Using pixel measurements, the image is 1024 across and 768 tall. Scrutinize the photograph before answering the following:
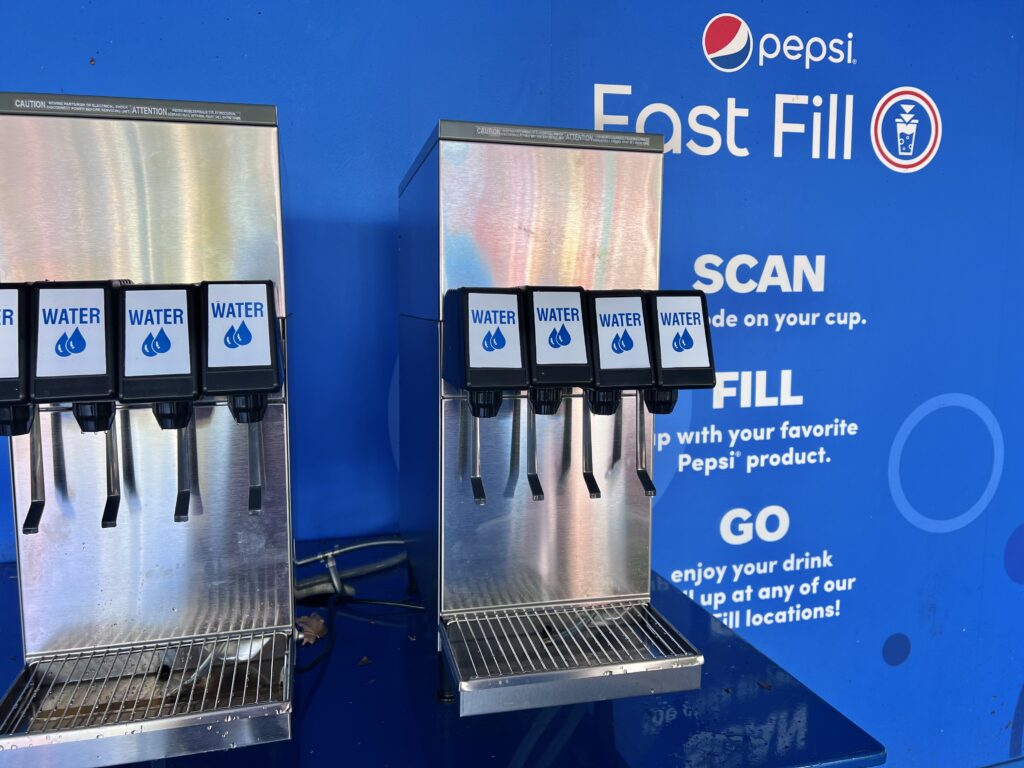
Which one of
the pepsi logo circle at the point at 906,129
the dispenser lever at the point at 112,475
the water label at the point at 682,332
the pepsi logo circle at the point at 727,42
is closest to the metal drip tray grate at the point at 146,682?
the dispenser lever at the point at 112,475

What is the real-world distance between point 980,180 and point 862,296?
15.4 inches

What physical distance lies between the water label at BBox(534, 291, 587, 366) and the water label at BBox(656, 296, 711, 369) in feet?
0.29


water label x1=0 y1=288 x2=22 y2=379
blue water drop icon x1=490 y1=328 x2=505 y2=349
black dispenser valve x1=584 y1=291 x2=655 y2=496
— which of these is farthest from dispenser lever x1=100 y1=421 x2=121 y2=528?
black dispenser valve x1=584 y1=291 x2=655 y2=496

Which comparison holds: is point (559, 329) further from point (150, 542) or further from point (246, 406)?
point (150, 542)

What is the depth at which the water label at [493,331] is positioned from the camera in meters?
0.74

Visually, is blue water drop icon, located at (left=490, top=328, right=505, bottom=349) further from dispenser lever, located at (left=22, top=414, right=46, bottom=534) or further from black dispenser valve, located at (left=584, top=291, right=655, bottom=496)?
dispenser lever, located at (left=22, top=414, right=46, bottom=534)

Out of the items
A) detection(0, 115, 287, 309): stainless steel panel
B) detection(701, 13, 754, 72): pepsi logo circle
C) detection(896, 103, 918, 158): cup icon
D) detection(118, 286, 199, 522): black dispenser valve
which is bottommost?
detection(118, 286, 199, 522): black dispenser valve

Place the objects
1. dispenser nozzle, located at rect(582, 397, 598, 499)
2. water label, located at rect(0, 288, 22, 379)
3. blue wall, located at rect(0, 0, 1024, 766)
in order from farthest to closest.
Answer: blue wall, located at rect(0, 0, 1024, 766) → dispenser nozzle, located at rect(582, 397, 598, 499) → water label, located at rect(0, 288, 22, 379)

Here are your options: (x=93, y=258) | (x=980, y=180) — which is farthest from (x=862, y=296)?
(x=93, y=258)

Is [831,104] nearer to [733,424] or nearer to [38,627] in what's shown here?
[733,424]

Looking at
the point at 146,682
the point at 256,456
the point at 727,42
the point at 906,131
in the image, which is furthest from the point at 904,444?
the point at 146,682

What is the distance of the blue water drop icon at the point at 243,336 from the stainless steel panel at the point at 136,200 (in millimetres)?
82

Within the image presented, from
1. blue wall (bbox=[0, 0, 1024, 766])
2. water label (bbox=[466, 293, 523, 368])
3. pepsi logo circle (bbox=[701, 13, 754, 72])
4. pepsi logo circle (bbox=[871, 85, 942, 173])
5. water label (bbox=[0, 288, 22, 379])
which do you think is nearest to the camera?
water label (bbox=[0, 288, 22, 379])

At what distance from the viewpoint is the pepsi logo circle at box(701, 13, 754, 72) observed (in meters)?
1.45
